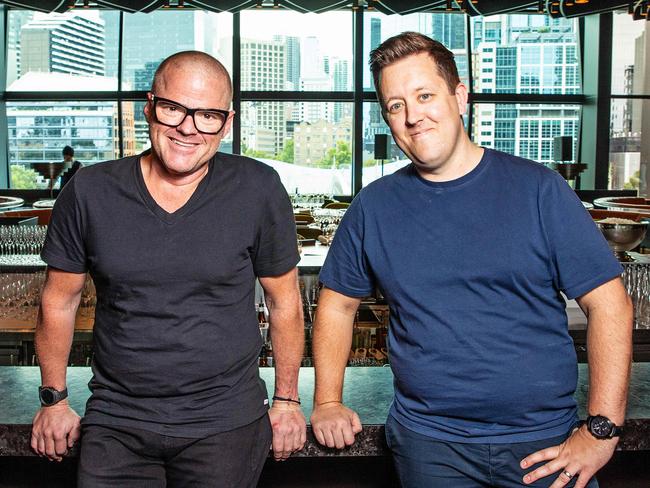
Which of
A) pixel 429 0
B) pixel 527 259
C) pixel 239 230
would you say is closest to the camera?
pixel 527 259

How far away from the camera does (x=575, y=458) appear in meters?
1.55

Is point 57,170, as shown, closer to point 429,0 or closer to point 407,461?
point 429,0

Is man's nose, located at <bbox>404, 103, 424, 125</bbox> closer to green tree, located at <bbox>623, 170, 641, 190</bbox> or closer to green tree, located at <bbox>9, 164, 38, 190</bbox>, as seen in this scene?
green tree, located at <bbox>623, 170, 641, 190</bbox>

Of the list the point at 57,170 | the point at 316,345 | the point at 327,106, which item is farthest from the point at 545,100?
the point at 316,345

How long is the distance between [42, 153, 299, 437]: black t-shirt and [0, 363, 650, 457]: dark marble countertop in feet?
0.77

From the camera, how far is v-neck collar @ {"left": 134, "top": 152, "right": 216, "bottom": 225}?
168cm

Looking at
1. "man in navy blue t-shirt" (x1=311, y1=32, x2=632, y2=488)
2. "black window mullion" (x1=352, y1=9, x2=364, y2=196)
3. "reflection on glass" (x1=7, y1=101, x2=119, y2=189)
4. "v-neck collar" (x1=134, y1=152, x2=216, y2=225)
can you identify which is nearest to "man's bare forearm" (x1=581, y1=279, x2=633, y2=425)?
"man in navy blue t-shirt" (x1=311, y1=32, x2=632, y2=488)

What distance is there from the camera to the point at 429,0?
21.4 ft

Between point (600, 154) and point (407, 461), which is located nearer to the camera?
point (407, 461)

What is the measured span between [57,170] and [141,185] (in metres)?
7.92

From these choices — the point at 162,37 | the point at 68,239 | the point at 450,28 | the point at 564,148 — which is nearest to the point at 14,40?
the point at 162,37

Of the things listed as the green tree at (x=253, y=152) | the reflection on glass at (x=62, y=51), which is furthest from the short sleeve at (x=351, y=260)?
the reflection on glass at (x=62, y=51)

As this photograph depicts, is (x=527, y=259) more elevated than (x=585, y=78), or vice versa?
(x=585, y=78)

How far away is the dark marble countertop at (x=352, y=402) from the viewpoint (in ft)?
5.93
